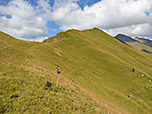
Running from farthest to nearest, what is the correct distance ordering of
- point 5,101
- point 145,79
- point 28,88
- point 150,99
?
point 145,79 → point 150,99 → point 28,88 → point 5,101

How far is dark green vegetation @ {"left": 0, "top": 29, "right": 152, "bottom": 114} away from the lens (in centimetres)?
1240

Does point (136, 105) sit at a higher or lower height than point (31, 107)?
lower

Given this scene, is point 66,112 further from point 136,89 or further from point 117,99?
A: point 136,89

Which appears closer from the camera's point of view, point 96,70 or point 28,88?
point 28,88

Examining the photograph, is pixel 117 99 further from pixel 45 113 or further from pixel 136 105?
pixel 45 113

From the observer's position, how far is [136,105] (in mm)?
31406

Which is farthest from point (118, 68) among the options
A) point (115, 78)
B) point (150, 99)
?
point (150, 99)

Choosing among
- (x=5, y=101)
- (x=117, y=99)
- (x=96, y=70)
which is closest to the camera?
(x=5, y=101)

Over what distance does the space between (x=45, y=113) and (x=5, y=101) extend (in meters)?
4.27

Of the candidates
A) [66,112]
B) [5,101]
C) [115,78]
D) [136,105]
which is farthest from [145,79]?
[5,101]

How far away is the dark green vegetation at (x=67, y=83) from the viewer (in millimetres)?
12398

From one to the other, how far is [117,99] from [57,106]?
23.3 m

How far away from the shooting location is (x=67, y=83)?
22.8 m

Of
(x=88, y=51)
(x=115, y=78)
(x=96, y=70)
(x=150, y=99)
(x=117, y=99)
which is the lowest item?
(x=150, y=99)
